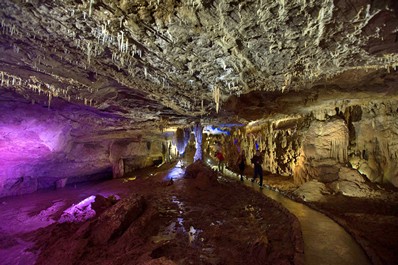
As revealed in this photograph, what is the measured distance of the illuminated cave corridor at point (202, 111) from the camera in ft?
13.0

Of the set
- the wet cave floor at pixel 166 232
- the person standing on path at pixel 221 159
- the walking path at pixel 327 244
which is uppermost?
the person standing on path at pixel 221 159

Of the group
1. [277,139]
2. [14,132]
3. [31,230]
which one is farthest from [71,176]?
[277,139]

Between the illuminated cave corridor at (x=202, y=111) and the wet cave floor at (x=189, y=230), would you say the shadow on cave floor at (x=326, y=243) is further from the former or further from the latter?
the wet cave floor at (x=189, y=230)

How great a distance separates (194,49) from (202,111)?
705 cm

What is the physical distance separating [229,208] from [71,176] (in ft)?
43.6

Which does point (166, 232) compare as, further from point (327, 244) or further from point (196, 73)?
point (196, 73)

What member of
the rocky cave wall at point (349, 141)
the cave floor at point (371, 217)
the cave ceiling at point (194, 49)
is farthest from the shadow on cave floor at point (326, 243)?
the rocky cave wall at point (349, 141)

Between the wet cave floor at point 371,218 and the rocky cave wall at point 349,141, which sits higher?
the rocky cave wall at point 349,141

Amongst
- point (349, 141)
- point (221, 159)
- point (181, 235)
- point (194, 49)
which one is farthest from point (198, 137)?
point (194, 49)

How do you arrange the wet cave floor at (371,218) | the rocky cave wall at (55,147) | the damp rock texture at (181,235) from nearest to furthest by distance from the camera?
the damp rock texture at (181,235)
the wet cave floor at (371,218)
the rocky cave wall at (55,147)

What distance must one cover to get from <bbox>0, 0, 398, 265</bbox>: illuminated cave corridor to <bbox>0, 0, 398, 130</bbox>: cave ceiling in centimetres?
3

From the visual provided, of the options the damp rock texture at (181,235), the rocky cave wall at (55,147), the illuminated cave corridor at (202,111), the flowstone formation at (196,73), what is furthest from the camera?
the rocky cave wall at (55,147)

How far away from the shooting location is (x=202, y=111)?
1209cm

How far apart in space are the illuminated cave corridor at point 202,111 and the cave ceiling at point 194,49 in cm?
3
